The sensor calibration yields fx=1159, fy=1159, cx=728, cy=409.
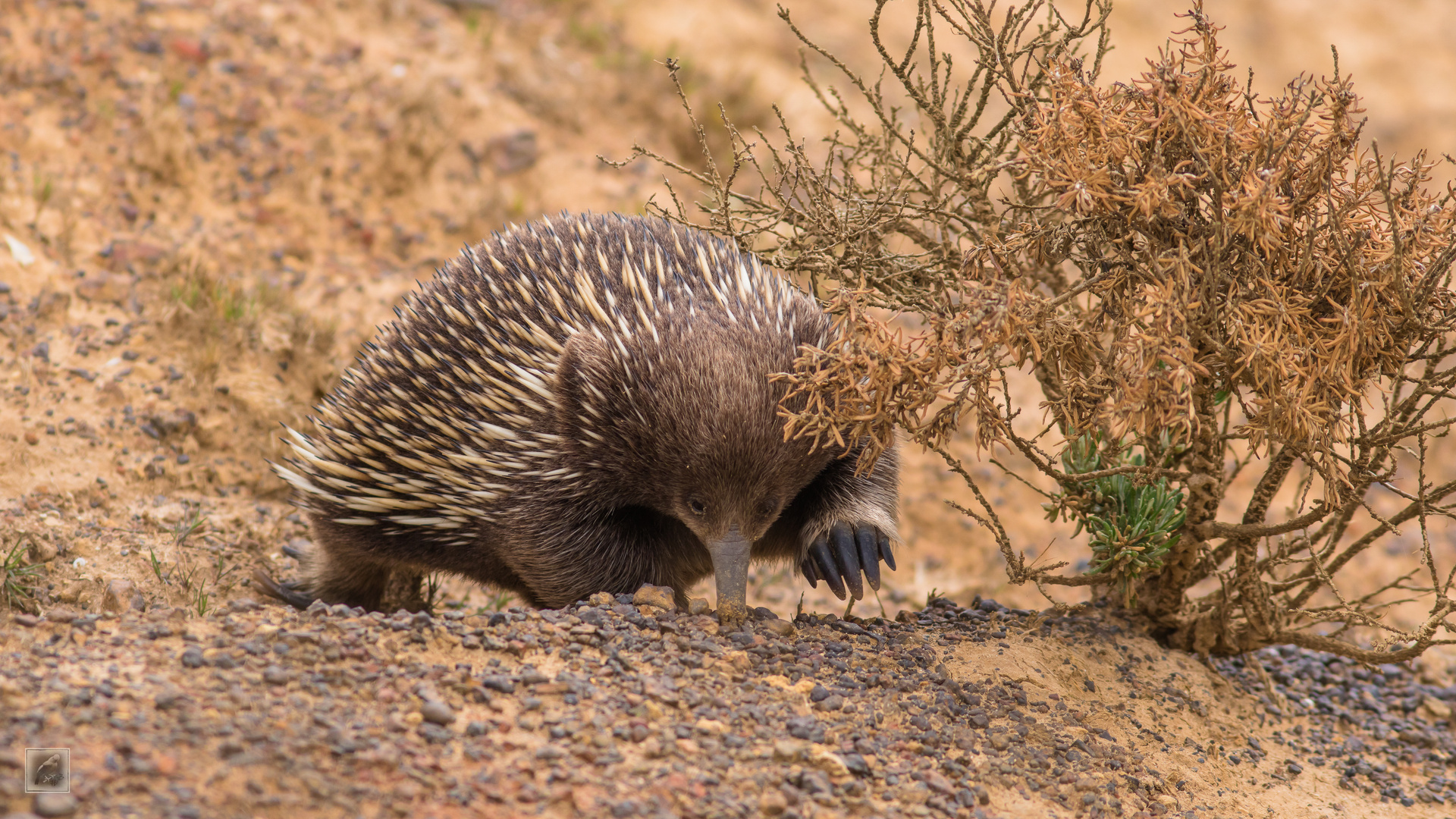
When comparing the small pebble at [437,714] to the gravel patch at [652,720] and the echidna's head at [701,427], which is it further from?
the echidna's head at [701,427]

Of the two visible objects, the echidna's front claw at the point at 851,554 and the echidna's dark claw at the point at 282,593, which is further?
the echidna's dark claw at the point at 282,593

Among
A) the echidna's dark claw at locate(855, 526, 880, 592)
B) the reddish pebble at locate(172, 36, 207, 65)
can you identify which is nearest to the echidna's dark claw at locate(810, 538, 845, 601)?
the echidna's dark claw at locate(855, 526, 880, 592)

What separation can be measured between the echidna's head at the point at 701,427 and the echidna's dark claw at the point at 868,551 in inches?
15.9

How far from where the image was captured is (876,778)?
3.21m

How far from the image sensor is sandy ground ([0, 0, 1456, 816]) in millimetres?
4977

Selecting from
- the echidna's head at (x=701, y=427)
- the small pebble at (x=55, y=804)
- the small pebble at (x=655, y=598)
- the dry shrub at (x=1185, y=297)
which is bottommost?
the small pebble at (x=55, y=804)

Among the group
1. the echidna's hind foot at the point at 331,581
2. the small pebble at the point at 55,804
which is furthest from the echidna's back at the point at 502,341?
the small pebble at the point at 55,804

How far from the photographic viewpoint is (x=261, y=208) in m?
7.94

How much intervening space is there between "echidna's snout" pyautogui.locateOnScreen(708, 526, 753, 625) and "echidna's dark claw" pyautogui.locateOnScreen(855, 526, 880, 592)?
0.56m

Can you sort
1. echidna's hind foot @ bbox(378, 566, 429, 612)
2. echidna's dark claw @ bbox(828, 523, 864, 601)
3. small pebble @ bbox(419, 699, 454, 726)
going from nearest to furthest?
small pebble @ bbox(419, 699, 454, 726), echidna's dark claw @ bbox(828, 523, 864, 601), echidna's hind foot @ bbox(378, 566, 429, 612)

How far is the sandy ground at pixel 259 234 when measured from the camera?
4.98 meters

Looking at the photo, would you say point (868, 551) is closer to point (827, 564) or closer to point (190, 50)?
point (827, 564)

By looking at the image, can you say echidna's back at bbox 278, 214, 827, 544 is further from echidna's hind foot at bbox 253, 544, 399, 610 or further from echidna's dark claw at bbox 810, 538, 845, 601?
echidna's dark claw at bbox 810, 538, 845, 601

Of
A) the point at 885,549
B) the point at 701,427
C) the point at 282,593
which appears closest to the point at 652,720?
the point at 701,427
